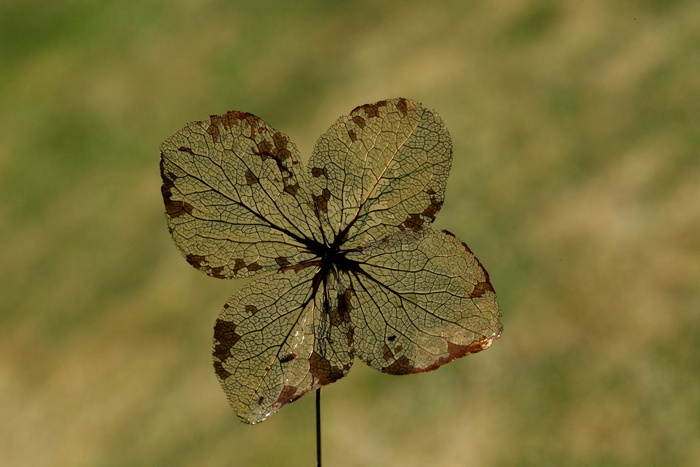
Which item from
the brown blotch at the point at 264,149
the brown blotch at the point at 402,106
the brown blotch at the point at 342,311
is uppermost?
the brown blotch at the point at 402,106

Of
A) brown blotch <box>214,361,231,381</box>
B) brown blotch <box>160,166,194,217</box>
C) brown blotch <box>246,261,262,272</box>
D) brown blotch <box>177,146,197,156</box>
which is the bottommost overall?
brown blotch <box>214,361,231,381</box>

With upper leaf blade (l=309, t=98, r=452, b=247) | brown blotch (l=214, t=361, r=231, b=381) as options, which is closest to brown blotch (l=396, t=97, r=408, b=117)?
upper leaf blade (l=309, t=98, r=452, b=247)

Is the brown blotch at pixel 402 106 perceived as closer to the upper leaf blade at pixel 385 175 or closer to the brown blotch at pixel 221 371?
the upper leaf blade at pixel 385 175

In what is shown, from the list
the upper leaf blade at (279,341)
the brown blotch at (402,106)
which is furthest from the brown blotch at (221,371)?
the brown blotch at (402,106)

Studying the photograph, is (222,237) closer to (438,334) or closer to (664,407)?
(438,334)

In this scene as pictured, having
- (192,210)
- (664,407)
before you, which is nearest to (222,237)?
(192,210)

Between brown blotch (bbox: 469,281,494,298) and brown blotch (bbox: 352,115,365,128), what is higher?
brown blotch (bbox: 352,115,365,128)

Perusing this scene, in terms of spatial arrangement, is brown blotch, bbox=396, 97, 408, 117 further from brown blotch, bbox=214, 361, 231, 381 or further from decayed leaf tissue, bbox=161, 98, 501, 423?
brown blotch, bbox=214, 361, 231, 381
